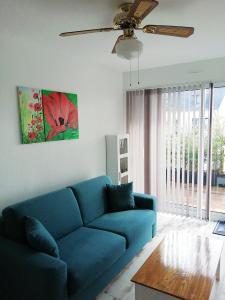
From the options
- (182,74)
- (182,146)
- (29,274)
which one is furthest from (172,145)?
(29,274)

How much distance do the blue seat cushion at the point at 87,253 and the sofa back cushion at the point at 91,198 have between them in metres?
0.25

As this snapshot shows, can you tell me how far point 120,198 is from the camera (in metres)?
3.19

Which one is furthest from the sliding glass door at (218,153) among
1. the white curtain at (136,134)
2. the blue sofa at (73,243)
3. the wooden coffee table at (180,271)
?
the wooden coffee table at (180,271)

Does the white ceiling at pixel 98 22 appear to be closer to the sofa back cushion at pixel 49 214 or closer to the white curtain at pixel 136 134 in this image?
the white curtain at pixel 136 134

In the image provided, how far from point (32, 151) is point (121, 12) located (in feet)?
5.53

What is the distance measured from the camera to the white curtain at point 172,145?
3.70 m

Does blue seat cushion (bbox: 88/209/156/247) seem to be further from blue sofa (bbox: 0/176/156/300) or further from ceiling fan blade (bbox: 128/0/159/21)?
ceiling fan blade (bbox: 128/0/159/21)

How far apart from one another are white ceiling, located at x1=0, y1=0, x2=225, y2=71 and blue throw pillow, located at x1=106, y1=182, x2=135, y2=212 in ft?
5.85

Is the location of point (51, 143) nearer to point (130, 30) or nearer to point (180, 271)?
point (130, 30)

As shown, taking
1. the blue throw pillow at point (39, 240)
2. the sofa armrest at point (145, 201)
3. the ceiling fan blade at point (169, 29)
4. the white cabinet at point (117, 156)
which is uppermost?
the ceiling fan blade at point (169, 29)

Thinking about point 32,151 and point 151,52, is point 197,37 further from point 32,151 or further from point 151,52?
point 32,151

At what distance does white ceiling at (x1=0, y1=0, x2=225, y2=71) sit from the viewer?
1848mm

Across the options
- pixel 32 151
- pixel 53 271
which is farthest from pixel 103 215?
pixel 53 271

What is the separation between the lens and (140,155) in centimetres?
426
